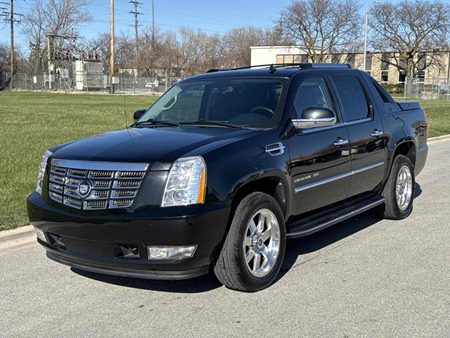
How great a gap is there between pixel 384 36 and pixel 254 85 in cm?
6719

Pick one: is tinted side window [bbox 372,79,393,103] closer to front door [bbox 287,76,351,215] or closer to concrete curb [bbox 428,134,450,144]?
front door [bbox 287,76,351,215]

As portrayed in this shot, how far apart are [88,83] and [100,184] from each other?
213ft

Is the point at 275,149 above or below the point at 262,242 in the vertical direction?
above

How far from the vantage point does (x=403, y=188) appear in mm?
6953

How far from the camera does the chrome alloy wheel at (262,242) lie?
14.5 ft

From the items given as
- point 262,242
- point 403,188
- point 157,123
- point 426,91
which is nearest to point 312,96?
point 157,123

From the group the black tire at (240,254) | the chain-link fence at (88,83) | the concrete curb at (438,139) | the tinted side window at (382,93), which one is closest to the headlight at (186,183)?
the black tire at (240,254)

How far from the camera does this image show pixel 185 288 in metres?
4.64

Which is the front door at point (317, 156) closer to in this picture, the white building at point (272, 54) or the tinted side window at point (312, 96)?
the tinted side window at point (312, 96)

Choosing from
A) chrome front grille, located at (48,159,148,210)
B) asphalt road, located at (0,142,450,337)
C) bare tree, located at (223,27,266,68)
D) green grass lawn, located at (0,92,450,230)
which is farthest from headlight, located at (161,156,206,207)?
bare tree, located at (223,27,266,68)

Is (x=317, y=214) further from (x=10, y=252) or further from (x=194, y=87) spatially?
(x=10, y=252)

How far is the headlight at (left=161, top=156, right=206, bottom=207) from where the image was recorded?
397 centimetres

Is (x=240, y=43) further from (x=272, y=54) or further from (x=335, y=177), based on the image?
(x=335, y=177)

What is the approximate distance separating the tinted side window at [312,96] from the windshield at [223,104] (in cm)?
22
